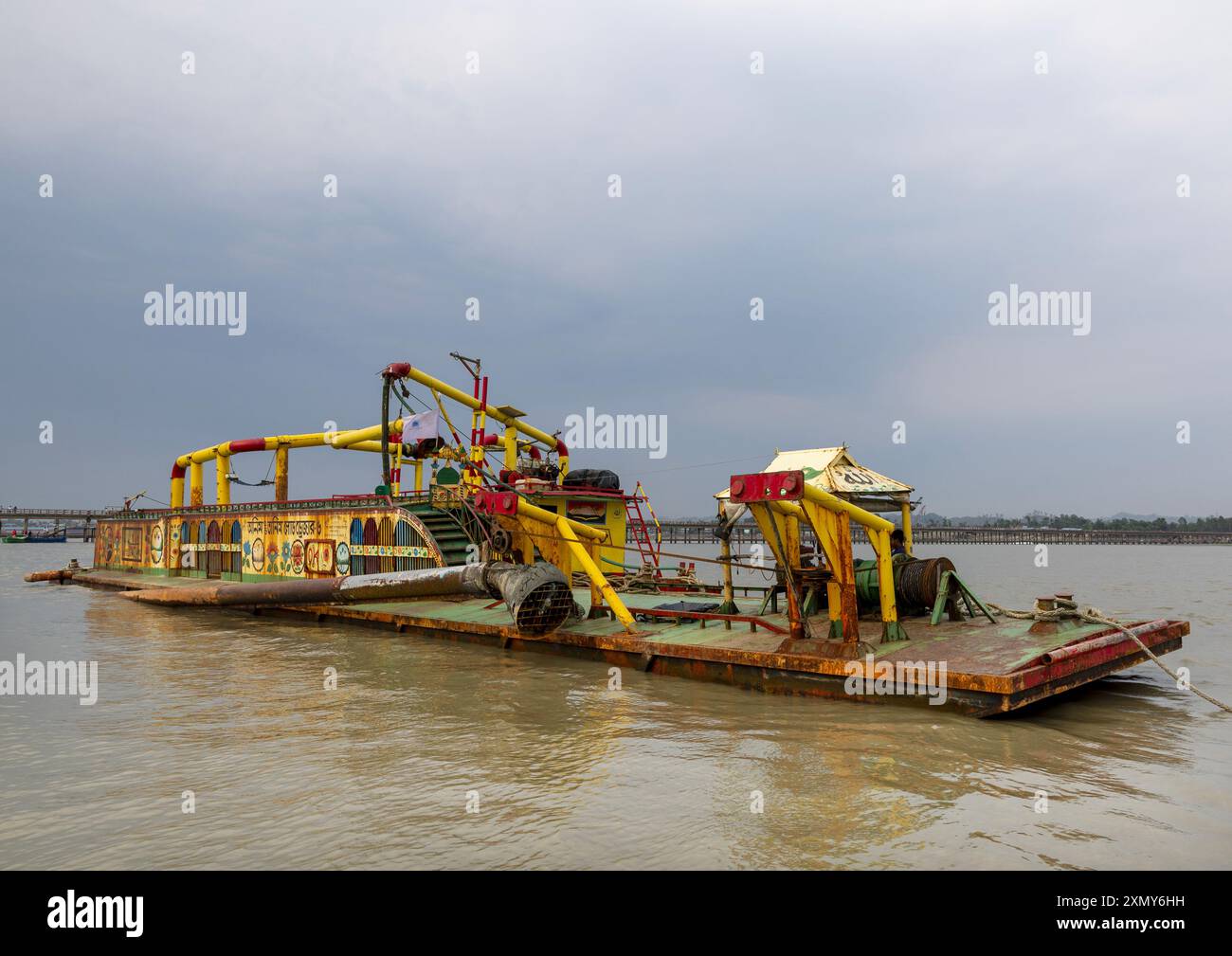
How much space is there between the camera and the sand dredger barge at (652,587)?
9.65 meters

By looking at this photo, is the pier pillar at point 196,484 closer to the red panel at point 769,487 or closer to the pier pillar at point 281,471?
the pier pillar at point 281,471

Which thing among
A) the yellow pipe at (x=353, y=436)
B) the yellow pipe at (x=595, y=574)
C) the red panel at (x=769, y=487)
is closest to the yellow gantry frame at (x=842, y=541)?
the red panel at (x=769, y=487)

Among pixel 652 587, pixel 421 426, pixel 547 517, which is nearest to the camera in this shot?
pixel 547 517

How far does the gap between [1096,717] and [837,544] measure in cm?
410

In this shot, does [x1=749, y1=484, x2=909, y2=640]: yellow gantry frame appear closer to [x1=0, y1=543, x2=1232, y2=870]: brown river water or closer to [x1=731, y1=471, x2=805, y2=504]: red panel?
[x1=731, y1=471, x2=805, y2=504]: red panel

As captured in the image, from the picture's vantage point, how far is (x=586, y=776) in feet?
23.4

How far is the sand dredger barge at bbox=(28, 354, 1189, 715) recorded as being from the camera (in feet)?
31.7

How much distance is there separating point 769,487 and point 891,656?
272 centimetres

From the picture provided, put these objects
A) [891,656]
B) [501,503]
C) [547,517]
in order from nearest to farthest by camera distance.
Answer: [891,656]
[501,503]
[547,517]

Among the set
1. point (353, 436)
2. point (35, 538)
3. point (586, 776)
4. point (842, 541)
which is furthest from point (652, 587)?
point (35, 538)

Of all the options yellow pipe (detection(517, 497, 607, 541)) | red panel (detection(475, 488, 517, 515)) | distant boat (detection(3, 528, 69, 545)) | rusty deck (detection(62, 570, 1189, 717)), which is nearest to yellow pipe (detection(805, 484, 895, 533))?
rusty deck (detection(62, 570, 1189, 717))

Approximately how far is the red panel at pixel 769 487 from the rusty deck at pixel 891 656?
226 cm

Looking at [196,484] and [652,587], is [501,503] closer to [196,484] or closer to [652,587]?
[652,587]

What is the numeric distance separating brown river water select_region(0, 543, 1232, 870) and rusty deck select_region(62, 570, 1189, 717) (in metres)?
0.31
